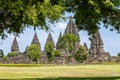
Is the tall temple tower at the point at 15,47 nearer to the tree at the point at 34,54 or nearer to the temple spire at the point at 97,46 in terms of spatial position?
the tree at the point at 34,54

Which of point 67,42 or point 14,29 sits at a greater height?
point 14,29

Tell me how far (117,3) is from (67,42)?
11501 centimetres

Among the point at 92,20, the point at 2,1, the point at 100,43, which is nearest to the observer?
the point at 2,1

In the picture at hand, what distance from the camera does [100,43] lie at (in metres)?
159

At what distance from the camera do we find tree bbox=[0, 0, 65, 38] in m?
27.6

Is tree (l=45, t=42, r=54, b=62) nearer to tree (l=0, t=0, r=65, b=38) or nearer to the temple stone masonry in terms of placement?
the temple stone masonry

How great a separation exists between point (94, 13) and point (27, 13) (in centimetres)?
488

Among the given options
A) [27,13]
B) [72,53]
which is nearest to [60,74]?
[27,13]

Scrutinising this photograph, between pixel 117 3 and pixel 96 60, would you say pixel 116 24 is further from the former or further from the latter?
pixel 96 60

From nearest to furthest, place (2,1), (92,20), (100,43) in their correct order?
1. (2,1)
2. (92,20)
3. (100,43)

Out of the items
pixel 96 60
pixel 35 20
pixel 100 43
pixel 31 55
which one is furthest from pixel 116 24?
pixel 100 43

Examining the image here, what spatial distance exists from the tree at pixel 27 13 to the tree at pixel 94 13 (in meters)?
1.24

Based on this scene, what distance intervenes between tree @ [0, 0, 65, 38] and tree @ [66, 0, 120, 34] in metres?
1.24

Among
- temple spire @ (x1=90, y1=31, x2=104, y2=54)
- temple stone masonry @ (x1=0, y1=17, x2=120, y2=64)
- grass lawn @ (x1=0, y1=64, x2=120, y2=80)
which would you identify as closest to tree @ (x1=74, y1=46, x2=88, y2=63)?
temple stone masonry @ (x1=0, y1=17, x2=120, y2=64)
